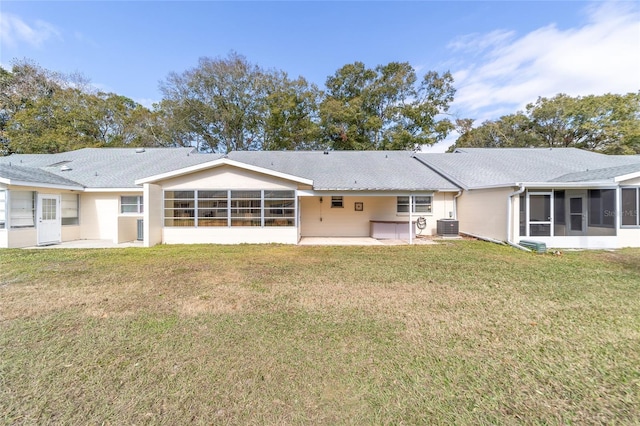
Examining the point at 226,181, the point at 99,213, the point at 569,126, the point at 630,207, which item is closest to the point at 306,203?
the point at 226,181

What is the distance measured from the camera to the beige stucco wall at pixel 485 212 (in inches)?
408

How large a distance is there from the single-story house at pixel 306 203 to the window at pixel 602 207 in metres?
0.03

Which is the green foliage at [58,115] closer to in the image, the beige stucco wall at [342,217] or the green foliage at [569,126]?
the beige stucco wall at [342,217]

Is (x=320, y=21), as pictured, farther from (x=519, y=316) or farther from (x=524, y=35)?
(x=519, y=316)

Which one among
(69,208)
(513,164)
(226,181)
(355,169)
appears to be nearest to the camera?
(226,181)

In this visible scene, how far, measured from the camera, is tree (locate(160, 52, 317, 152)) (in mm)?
24078

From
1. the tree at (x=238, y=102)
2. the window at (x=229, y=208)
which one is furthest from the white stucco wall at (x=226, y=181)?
the tree at (x=238, y=102)

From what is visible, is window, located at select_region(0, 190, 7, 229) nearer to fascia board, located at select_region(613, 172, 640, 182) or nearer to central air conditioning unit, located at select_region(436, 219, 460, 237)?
central air conditioning unit, located at select_region(436, 219, 460, 237)

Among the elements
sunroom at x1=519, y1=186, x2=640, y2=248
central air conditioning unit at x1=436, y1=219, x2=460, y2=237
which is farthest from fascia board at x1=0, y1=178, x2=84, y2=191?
sunroom at x1=519, y1=186, x2=640, y2=248

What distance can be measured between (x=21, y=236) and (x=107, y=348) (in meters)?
10.5

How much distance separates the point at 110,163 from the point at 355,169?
530 inches

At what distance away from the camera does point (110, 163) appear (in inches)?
574

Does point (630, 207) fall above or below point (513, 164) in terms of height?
below

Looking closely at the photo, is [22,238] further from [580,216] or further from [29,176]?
[580,216]
